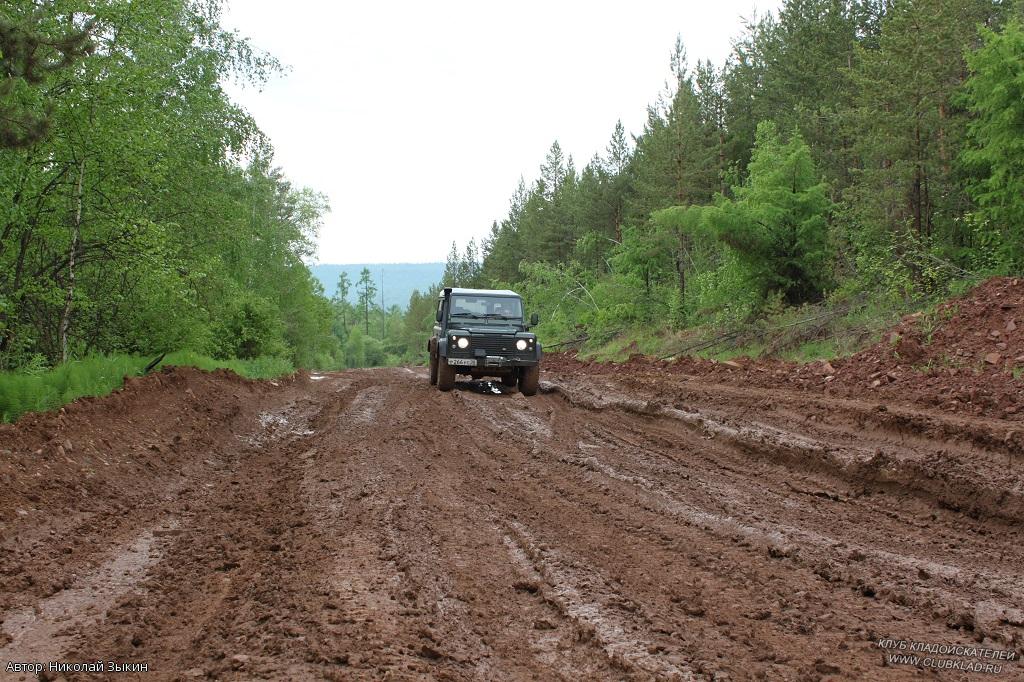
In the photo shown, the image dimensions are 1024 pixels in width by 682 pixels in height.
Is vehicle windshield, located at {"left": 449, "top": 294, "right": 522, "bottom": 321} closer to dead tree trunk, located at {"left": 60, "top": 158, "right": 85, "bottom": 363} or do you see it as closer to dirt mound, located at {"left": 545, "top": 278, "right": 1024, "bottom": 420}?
dirt mound, located at {"left": 545, "top": 278, "right": 1024, "bottom": 420}

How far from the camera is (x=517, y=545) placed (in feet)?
15.9

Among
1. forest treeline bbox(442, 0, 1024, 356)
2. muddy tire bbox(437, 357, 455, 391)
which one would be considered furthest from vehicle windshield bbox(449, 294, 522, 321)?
forest treeline bbox(442, 0, 1024, 356)

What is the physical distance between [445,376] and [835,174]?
60.1 ft

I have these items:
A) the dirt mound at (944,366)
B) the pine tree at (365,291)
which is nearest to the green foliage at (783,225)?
the dirt mound at (944,366)

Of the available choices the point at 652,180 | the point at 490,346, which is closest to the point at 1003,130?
the point at 490,346

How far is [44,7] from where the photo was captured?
31.7 feet

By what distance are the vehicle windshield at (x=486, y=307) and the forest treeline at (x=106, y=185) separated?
541 centimetres

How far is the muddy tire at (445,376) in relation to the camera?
14.8 m

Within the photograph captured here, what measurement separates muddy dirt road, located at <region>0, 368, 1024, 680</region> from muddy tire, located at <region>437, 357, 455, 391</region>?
5.23m

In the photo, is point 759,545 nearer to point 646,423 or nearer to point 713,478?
point 713,478

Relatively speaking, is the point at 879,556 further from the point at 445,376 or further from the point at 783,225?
the point at 783,225

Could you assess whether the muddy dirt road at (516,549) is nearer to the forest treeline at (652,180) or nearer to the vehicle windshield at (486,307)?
the forest treeline at (652,180)

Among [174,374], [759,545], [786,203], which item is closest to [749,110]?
[786,203]

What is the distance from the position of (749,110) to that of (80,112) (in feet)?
101
